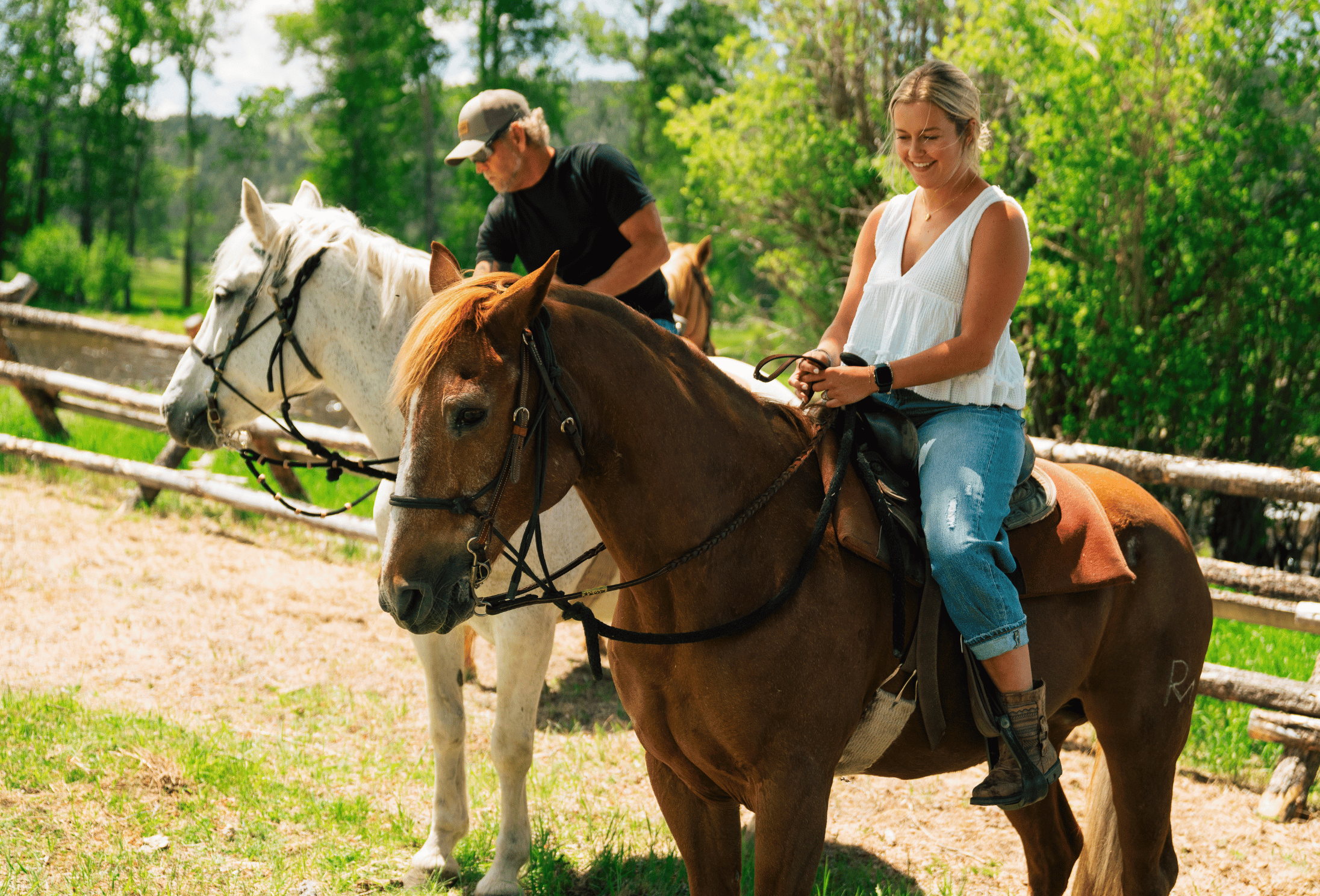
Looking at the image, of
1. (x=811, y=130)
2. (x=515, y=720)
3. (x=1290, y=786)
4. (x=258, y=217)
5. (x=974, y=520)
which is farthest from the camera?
(x=811, y=130)

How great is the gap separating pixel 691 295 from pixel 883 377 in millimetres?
5379

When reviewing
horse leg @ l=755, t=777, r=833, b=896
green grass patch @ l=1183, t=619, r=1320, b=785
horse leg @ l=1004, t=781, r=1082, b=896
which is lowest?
green grass patch @ l=1183, t=619, r=1320, b=785

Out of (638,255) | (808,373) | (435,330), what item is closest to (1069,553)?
(808,373)

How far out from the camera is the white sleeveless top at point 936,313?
236cm

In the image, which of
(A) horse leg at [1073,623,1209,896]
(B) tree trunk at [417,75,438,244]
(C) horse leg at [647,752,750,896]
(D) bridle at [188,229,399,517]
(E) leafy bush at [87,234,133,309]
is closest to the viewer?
(C) horse leg at [647,752,750,896]

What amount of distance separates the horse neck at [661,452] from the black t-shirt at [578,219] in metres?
1.73

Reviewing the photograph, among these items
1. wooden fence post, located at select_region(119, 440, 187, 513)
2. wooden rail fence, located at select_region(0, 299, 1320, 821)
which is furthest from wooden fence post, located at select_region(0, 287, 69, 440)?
wooden rail fence, located at select_region(0, 299, 1320, 821)

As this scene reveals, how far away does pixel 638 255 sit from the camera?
3.71m

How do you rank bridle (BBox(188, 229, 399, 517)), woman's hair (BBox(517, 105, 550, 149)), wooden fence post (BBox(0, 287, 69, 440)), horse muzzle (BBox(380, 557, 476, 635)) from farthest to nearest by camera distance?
wooden fence post (BBox(0, 287, 69, 440)), woman's hair (BBox(517, 105, 550, 149)), bridle (BBox(188, 229, 399, 517)), horse muzzle (BBox(380, 557, 476, 635))

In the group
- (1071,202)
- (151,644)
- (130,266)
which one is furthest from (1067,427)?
(130,266)

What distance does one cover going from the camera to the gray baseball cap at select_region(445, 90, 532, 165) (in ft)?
12.3

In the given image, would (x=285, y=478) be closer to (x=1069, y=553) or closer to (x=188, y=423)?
(x=188, y=423)

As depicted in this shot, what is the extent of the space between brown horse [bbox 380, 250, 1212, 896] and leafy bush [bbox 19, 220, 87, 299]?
1455 inches

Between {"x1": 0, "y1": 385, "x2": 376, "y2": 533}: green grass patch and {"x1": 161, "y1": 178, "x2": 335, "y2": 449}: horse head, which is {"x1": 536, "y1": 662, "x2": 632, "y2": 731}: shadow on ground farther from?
{"x1": 0, "y1": 385, "x2": 376, "y2": 533}: green grass patch
